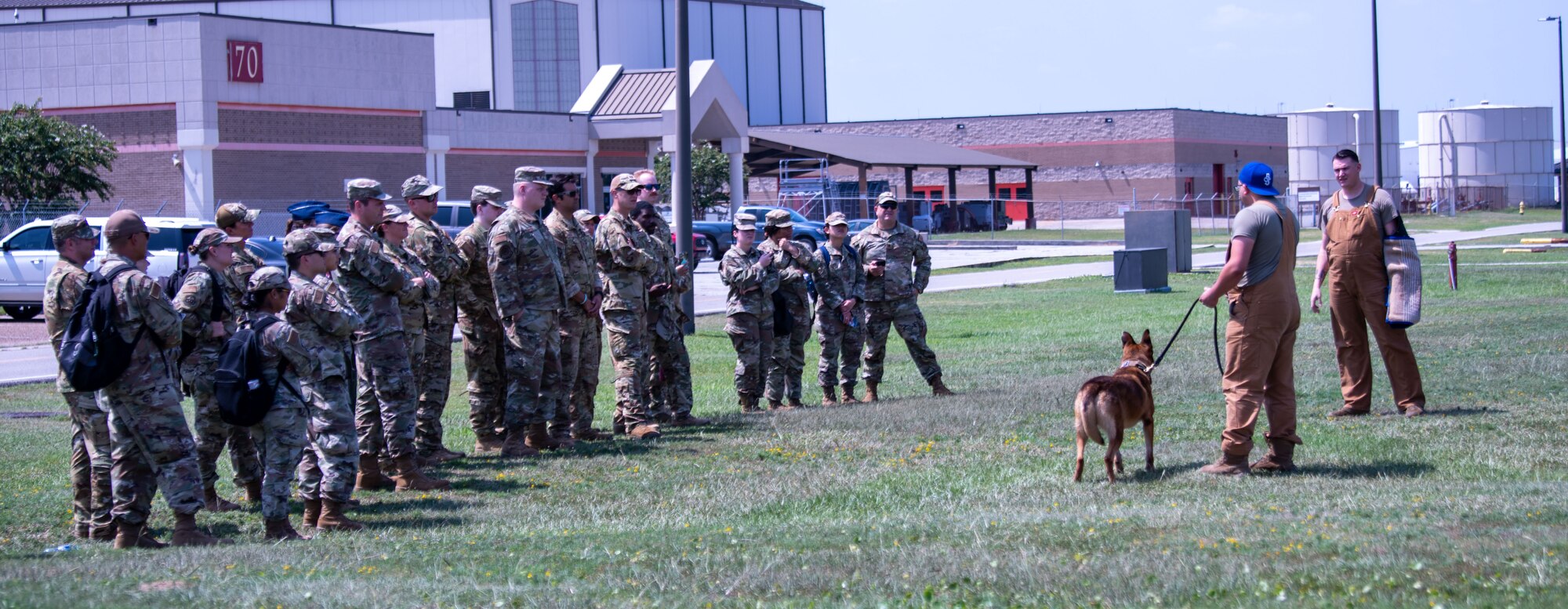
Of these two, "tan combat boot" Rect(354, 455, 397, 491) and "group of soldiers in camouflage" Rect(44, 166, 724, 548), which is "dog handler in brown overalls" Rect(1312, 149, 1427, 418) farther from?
"tan combat boot" Rect(354, 455, 397, 491)

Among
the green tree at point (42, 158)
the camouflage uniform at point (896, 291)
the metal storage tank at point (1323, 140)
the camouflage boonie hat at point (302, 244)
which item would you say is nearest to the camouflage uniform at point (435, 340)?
the camouflage boonie hat at point (302, 244)

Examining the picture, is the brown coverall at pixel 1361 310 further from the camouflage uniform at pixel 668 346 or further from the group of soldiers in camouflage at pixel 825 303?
the camouflage uniform at pixel 668 346

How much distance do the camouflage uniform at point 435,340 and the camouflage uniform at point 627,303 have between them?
111cm

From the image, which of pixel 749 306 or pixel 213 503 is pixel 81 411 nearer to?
pixel 213 503

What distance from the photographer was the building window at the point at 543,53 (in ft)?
214

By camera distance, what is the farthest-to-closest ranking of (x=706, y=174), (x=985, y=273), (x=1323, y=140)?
(x=1323, y=140) → (x=706, y=174) → (x=985, y=273)

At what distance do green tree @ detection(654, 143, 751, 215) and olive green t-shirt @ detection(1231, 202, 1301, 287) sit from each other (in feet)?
153

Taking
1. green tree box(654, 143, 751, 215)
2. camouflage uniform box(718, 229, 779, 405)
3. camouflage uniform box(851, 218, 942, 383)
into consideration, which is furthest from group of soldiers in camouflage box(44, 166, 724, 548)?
green tree box(654, 143, 751, 215)

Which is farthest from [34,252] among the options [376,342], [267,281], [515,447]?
[267,281]

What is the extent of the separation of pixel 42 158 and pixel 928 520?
3012cm

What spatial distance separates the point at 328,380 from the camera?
7.50 metres

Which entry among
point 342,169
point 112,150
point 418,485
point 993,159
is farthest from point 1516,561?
point 993,159

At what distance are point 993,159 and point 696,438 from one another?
62003 mm

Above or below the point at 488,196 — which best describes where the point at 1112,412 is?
below
